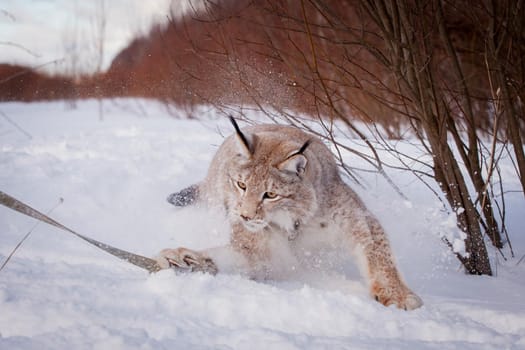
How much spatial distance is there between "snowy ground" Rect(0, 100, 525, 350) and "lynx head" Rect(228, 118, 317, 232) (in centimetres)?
42

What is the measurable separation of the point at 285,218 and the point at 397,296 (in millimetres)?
871

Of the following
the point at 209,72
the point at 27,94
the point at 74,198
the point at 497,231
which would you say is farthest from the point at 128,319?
the point at 27,94

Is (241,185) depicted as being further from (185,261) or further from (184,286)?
(184,286)

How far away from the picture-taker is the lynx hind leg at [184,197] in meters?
4.53

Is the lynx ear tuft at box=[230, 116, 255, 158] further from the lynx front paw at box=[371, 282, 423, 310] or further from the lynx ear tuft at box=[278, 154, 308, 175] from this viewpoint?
the lynx front paw at box=[371, 282, 423, 310]

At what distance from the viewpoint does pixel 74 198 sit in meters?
4.46

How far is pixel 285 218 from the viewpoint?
3.19 m

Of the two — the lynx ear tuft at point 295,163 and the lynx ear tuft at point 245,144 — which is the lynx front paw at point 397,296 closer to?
the lynx ear tuft at point 295,163

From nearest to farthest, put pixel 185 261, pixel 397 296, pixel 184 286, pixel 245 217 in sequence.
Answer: pixel 184 286, pixel 397 296, pixel 185 261, pixel 245 217

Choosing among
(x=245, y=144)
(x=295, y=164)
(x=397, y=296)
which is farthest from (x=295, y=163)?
(x=397, y=296)

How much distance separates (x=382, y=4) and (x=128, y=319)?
2.61m

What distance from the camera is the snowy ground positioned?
1963 mm

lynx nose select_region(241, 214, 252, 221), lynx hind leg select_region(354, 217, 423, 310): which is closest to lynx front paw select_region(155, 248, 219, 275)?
lynx nose select_region(241, 214, 252, 221)

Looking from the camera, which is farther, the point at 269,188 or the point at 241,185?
the point at 241,185
